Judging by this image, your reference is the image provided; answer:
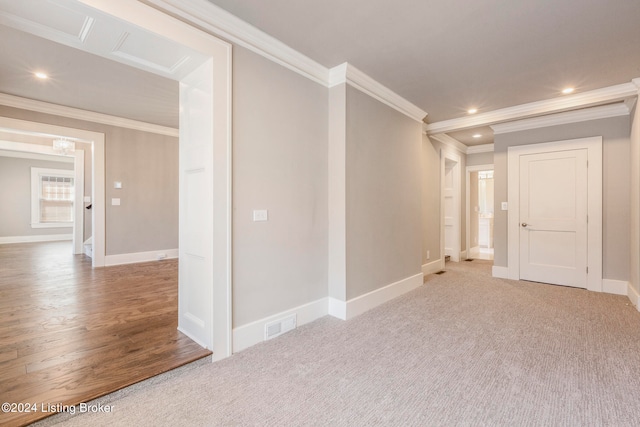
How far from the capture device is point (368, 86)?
Answer: 3.32 meters

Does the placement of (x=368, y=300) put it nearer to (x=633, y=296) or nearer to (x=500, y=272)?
(x=500, y=272)

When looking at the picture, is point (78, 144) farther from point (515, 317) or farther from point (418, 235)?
point (515, 317)

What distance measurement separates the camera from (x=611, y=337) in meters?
2.63

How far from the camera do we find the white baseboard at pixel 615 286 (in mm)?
3953

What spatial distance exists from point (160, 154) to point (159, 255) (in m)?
2.07

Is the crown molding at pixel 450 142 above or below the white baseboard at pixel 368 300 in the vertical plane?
above

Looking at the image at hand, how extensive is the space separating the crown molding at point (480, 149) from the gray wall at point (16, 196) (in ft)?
40.7

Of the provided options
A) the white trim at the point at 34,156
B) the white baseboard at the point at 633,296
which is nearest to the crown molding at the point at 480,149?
the white baseboard at the point at 633,296

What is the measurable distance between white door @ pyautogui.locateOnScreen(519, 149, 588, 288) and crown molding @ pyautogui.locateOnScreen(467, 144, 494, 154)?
1739 millimetres

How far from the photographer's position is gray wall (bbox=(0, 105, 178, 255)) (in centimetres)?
517

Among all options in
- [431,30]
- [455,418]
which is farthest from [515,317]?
[431,30]

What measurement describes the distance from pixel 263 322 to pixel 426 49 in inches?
118

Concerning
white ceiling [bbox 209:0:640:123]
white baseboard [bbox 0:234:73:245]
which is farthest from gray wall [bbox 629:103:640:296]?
white baseboard [bbox 0:234:73:245]

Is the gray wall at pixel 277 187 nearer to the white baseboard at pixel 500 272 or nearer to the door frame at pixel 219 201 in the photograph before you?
the door frame at pixel 219 201
